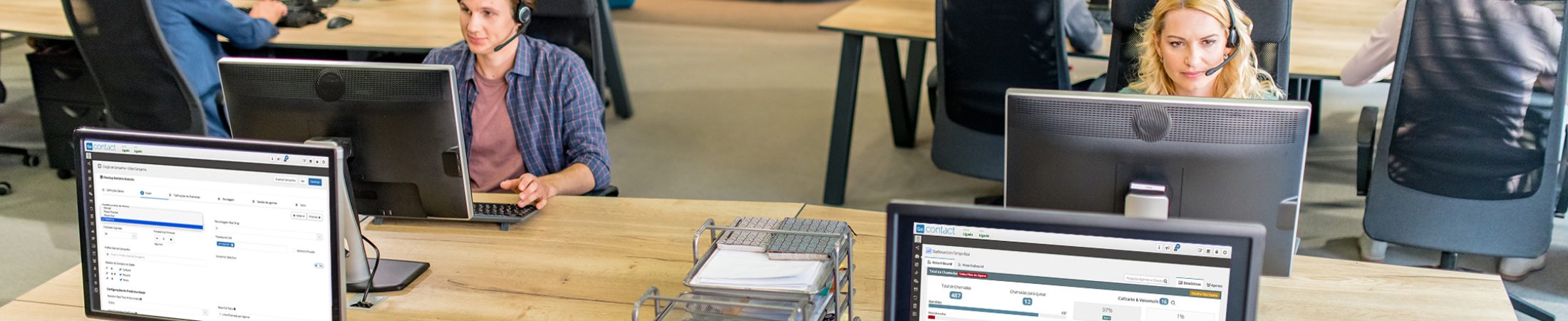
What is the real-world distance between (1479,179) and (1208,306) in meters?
1.90

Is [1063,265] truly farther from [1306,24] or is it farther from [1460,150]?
[1306,24]

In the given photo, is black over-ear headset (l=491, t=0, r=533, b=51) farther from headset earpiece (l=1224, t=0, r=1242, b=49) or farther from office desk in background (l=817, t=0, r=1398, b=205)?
headset earpiece (l=1224, t=0, r=1242, b=49)

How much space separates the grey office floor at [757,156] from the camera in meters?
3.53

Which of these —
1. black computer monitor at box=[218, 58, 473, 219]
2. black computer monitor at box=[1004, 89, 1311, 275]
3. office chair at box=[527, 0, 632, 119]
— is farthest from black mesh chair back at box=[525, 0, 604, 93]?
black computer monitor at box=[1004, 89, 1311, 275]

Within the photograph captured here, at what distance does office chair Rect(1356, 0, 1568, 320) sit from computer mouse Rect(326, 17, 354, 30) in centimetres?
293

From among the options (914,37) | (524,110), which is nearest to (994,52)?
(914,37)

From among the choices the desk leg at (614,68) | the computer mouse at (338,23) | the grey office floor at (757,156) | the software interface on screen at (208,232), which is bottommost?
the grey office floor at (757,156)

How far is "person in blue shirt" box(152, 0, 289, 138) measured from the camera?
3.28 meters

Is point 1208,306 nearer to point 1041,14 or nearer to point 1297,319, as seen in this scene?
point 1297,319

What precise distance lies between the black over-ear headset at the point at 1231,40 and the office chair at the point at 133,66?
249 centimetres

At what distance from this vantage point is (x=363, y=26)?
387 cm

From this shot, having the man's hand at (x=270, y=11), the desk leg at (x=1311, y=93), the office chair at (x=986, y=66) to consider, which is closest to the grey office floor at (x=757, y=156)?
the desk leg at (x=1311, y=93)

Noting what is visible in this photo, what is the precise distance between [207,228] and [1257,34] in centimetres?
201

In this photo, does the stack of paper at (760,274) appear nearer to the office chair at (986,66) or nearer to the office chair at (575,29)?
the office chair at (575,29)
